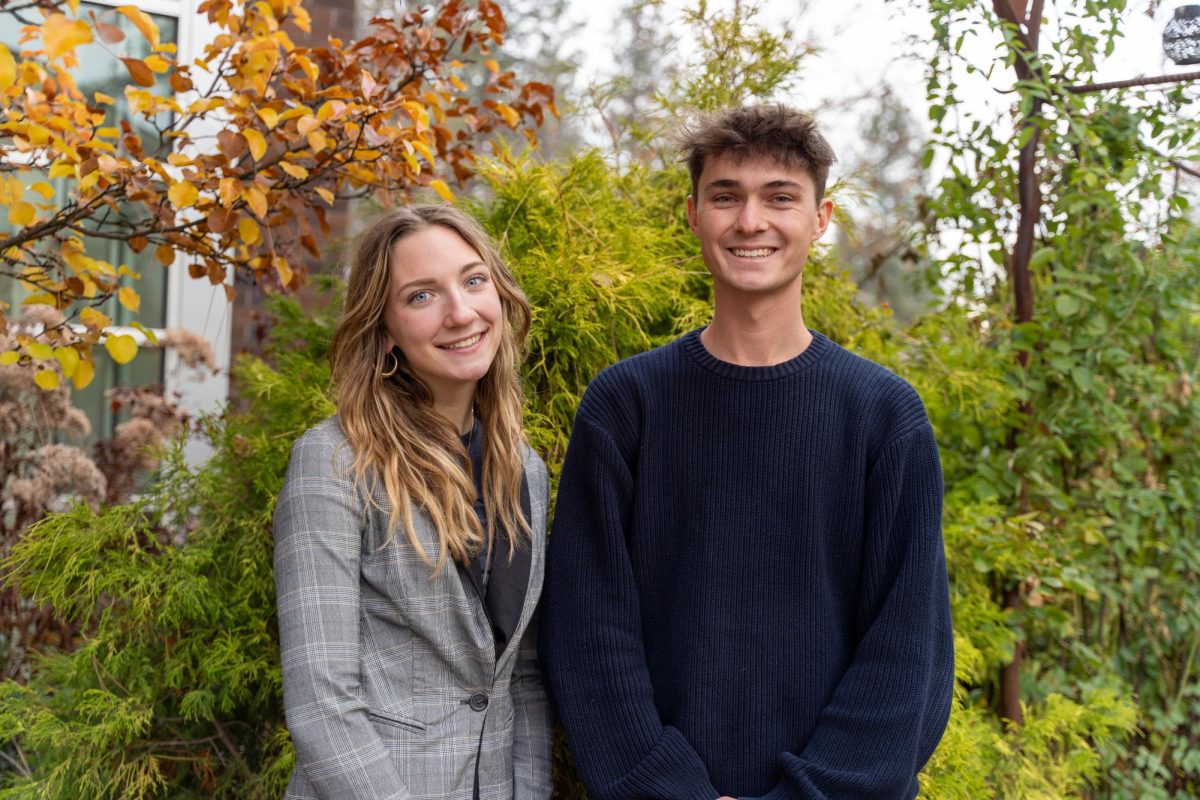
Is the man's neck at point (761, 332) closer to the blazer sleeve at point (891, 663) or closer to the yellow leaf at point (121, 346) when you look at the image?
the blazer sleeve at point (891, 663)

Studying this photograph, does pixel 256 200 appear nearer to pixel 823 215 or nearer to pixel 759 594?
pixel 823 215

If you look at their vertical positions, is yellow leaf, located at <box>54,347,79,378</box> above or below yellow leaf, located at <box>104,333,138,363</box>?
below

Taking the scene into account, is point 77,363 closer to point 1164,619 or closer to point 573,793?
point 573,793

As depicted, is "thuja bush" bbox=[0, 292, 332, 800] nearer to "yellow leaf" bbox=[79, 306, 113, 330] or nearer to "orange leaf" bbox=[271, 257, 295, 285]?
"orange leaf" bbox=[271, 257, 295, 285]

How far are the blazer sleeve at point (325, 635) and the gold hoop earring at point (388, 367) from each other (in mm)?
233

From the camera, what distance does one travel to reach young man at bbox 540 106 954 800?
1.73 meters

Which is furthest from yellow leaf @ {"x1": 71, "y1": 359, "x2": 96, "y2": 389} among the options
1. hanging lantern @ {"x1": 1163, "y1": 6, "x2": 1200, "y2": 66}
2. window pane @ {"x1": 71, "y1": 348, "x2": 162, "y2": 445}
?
hanging lantern @ {"x1": 1163, "y1": 6, "x2": 1200, "y2": 66}

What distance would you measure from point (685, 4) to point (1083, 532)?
1946 millimetres

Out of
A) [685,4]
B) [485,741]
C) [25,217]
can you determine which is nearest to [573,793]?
[485,741]

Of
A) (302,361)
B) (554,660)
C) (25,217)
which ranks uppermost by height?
(25,217)

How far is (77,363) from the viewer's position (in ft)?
7.38

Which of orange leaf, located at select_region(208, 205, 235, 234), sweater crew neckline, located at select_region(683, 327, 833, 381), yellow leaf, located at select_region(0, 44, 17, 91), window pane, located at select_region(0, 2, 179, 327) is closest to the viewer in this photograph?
yellow leaf, located at select_region(0, 44, 17, 91)

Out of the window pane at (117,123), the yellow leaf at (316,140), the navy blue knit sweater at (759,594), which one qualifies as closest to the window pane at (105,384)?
the window pane at (117,123)

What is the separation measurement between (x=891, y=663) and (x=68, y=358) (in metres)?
1.74
